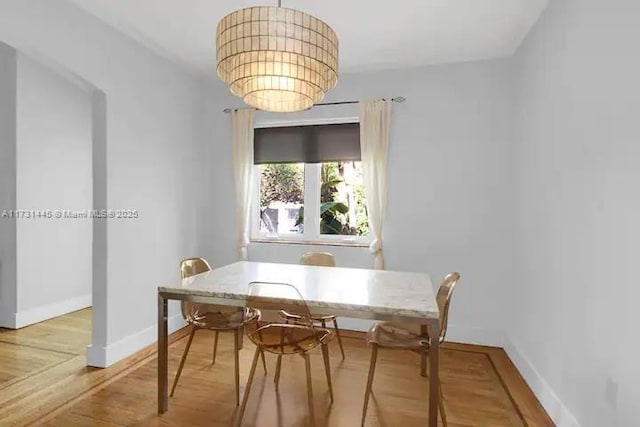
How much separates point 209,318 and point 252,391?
1.83 ft

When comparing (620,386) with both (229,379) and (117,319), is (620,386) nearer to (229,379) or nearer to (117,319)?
(229,379)

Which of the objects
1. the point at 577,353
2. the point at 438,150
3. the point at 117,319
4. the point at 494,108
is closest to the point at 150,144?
the point at 117,319

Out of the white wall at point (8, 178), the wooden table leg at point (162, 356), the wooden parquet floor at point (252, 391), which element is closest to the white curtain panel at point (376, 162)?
the wooden parquet floor at point (252, 391)

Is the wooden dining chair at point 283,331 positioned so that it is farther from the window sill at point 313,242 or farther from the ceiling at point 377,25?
the ceiling at point 377,25

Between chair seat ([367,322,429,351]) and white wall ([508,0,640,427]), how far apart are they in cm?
81

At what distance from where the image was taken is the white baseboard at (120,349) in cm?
280

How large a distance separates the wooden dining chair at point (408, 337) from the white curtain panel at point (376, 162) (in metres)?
1.28

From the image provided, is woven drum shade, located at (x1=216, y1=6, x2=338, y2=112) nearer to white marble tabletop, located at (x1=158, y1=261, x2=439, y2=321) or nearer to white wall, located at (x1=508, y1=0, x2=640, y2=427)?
white marble tabletop, located at (x1=158, y1=261, x2=439, y2=321)

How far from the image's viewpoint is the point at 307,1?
2.50 metres

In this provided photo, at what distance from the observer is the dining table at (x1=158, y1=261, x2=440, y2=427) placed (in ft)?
5.80

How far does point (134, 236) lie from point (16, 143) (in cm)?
174

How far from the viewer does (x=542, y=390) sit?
7.80 feet

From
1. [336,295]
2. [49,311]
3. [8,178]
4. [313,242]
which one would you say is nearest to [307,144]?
[313,242]

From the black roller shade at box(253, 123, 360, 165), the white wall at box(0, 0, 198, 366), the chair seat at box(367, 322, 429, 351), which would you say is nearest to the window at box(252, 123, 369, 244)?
the black roller shade at box(253, 123, 360, 165)
